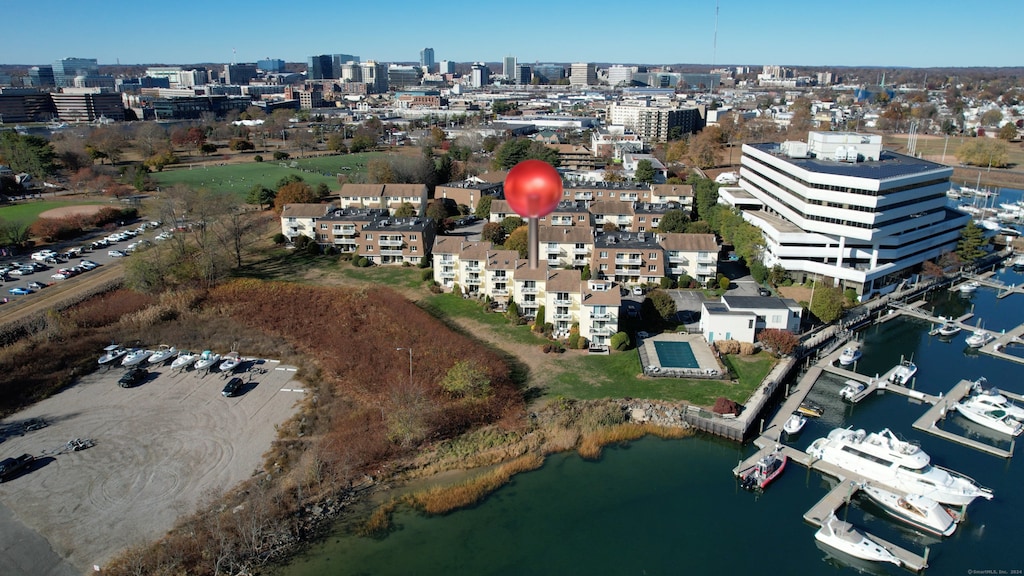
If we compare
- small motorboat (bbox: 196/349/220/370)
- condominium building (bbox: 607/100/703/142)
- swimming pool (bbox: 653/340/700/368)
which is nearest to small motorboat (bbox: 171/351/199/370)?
small motorboat (bbox: 196/349/220/370)

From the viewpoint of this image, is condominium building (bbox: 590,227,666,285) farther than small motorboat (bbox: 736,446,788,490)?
Yes

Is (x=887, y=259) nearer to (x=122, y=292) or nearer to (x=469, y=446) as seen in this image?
(x=469, y=446)

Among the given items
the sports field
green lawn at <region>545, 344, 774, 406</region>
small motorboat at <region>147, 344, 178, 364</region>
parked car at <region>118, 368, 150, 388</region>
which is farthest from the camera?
the sports field

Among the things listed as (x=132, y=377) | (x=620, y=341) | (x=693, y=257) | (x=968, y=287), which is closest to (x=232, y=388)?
(x=132, y=377)

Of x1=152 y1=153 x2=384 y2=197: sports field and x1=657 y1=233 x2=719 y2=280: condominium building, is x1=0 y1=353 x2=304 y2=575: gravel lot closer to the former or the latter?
x1=657 y1=233 x2=719 y2=280: condominium building

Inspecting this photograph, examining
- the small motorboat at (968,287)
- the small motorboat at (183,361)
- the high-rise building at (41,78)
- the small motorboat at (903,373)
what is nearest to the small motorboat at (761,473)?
the small motorboat at (903,373)

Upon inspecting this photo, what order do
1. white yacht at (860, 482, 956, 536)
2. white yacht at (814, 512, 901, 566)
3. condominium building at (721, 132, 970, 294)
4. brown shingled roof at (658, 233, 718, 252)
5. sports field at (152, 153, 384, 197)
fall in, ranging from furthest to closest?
sports field at (152, 153, 384, 197), brown shingled roof at (658, 233, 718, 252), condominium building at (721, 132, 970, 294), white yacht at (860, 482, 956, 536), white yacht at (814, 512, 901, 566)

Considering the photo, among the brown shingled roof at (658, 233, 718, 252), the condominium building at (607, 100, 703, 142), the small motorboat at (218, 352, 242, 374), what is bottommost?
the small motorboat at (218, 352, 242, 374)
